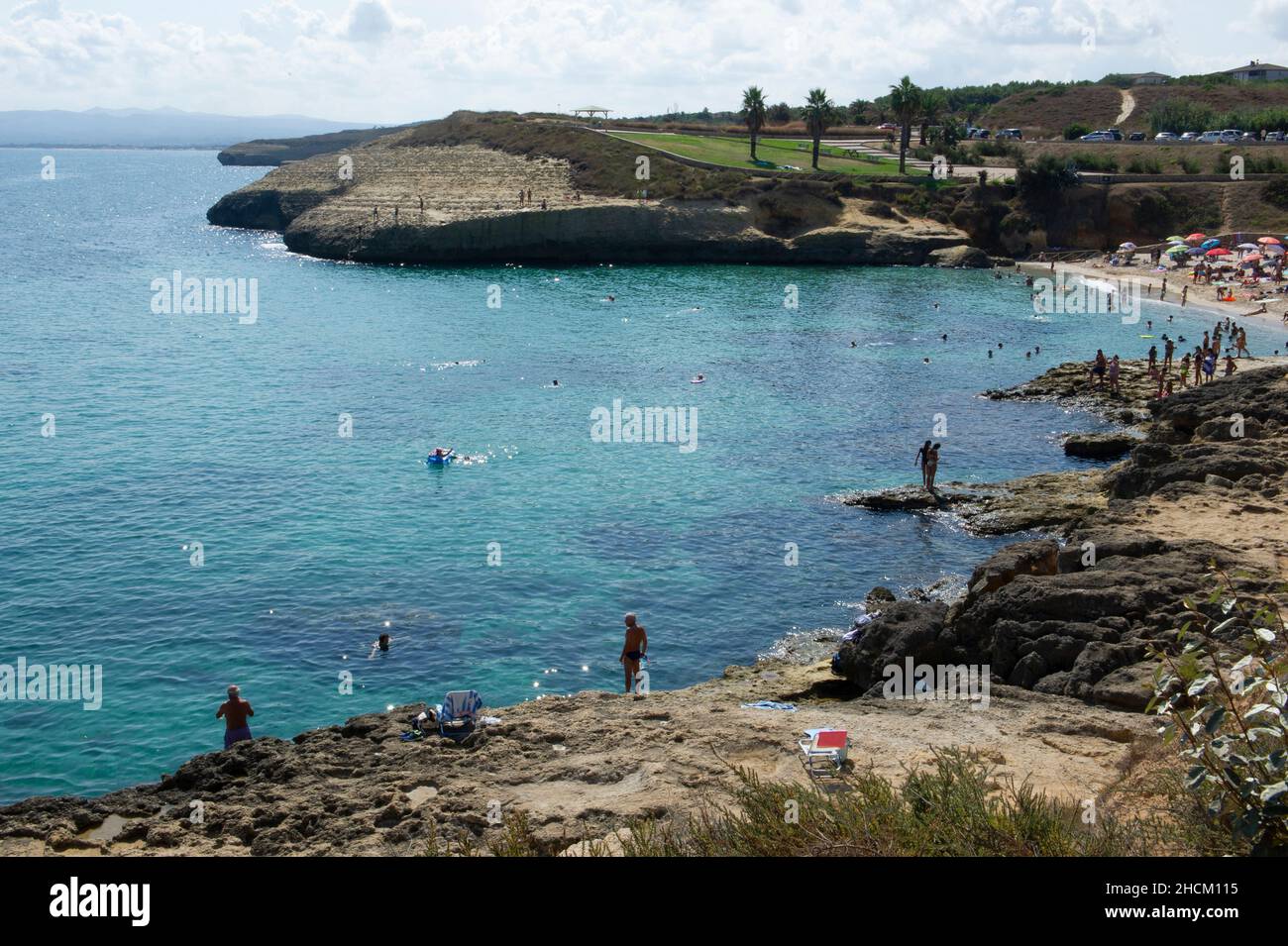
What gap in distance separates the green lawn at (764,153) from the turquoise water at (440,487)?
3251 cm

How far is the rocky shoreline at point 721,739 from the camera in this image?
52.6ft

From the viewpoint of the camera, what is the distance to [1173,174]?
316 ft

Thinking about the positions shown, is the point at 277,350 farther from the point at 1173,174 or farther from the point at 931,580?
the point at 1173,174

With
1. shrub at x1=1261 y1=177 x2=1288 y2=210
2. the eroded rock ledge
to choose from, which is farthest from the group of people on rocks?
shrub at x1=1261 y1=177 x2=1288 y2=210

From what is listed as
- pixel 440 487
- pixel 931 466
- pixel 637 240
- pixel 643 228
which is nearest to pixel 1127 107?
pixel 643 228

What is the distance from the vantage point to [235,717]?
20797 mm

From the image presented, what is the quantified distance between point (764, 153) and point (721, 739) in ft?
338

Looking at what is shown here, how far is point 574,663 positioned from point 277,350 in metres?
41.4

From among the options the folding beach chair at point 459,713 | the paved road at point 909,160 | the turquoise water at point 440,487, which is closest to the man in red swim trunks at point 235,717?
the turquoise water at point 440,487

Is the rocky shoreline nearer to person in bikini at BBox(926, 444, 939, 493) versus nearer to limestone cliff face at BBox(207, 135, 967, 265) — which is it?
person in bikini at BBox(926, 444, 939, 493)

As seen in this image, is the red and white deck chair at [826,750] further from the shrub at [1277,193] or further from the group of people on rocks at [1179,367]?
the shrub at [1277,193]

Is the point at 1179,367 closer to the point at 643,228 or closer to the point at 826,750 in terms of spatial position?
the point at 826,750

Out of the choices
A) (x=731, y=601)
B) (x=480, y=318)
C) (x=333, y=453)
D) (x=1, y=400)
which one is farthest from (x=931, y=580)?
(x=480, y=318)
